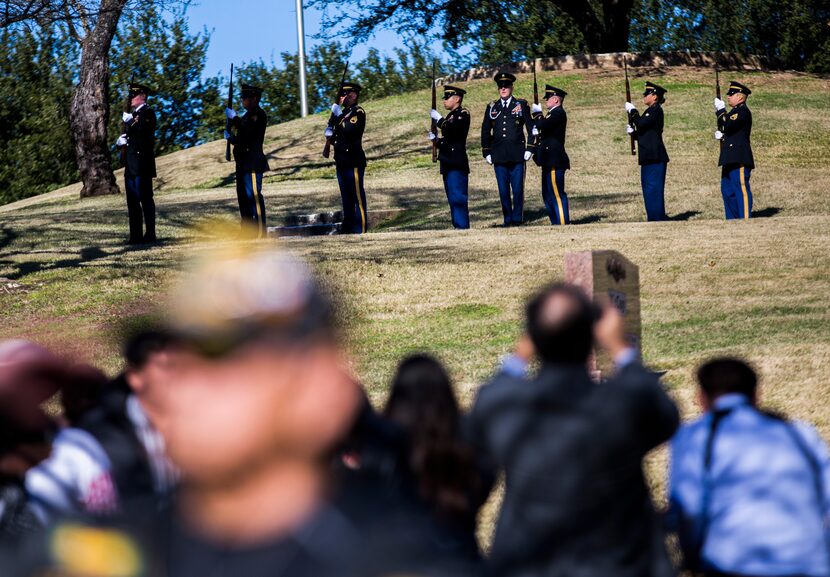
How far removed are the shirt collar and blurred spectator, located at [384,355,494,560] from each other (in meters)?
0.83

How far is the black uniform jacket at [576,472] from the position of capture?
2977 millimetres

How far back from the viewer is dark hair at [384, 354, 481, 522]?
287 cm

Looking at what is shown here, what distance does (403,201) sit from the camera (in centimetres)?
2094

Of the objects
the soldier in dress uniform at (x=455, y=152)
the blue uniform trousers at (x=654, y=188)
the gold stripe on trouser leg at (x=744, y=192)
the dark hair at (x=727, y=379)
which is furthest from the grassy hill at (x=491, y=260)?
the dark hair at (x=727, y=379)

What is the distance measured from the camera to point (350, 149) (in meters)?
16.3

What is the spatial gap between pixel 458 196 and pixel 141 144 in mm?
4576

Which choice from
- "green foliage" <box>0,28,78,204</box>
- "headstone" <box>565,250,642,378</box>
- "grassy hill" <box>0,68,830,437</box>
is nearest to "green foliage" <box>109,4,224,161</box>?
"green foliage" <box>0,28,78,204</box>

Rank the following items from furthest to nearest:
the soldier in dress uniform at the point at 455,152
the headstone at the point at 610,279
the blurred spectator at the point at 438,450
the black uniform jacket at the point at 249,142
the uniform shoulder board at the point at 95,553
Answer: the soldier in dress uniform at the point at 455,152 < the black uniform jacket at the point at 249,142 < the headstone at the point at 610,279 < the blurred spectator at the point at 438,450 < the uniform shoulder board at the point at 95,553

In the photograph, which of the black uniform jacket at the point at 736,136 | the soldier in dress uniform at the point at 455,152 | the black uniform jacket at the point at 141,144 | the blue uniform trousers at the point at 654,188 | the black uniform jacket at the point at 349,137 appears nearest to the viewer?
the black uniform jacket at the point at 141,144

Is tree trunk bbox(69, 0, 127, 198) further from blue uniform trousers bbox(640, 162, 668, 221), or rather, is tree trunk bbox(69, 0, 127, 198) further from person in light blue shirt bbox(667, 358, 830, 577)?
person in light blue shirt bbox(667, 358, 830, 577)

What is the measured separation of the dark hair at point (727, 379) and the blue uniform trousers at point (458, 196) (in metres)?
13.0

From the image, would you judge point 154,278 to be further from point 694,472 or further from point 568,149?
point 568,149

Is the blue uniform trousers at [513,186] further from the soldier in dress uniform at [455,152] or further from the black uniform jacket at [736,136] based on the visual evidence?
the black uniform jacket at [736,136]

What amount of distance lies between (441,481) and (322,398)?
162 cm
